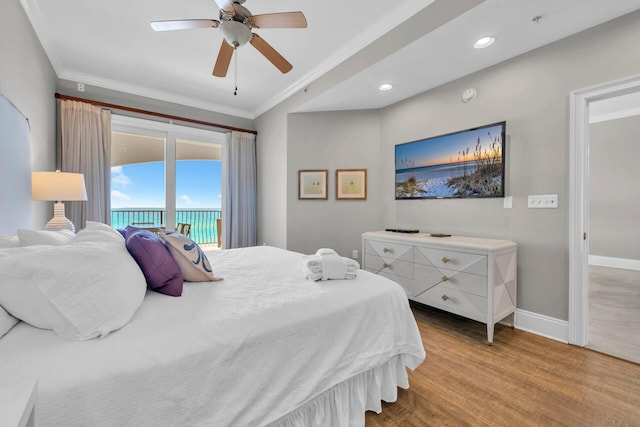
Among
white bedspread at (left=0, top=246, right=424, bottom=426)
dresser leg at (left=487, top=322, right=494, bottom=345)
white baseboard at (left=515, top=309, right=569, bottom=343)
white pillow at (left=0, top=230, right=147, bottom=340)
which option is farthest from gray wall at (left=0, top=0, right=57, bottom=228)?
white baseboard at (left=515, top=309, right=569, bottom=343)

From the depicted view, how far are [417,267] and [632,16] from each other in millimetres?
2507

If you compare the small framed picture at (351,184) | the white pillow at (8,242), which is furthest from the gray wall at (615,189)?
the white pillow at (8,242)

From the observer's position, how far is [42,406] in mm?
695

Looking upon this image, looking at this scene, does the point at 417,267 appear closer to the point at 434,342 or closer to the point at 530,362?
the point at 434,342

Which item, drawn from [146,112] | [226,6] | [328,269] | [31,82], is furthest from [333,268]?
[146,112]

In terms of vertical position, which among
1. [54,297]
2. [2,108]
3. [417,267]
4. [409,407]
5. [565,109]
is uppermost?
[565,109]

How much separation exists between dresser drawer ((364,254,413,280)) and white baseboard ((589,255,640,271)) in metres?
4.66

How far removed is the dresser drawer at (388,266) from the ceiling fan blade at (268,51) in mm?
2221

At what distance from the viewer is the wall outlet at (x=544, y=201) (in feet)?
7.68

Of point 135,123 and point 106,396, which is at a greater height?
point 135,123

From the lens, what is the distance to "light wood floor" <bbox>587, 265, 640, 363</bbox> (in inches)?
85.2

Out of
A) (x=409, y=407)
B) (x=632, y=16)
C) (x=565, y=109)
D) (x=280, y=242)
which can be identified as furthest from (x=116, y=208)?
(x=632, y=16)

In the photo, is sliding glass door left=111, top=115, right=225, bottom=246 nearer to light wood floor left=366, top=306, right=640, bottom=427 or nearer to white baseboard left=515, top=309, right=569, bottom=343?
light wood floor left=366, top=306, right=640, bottom=427

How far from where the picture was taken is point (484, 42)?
2.32 m
